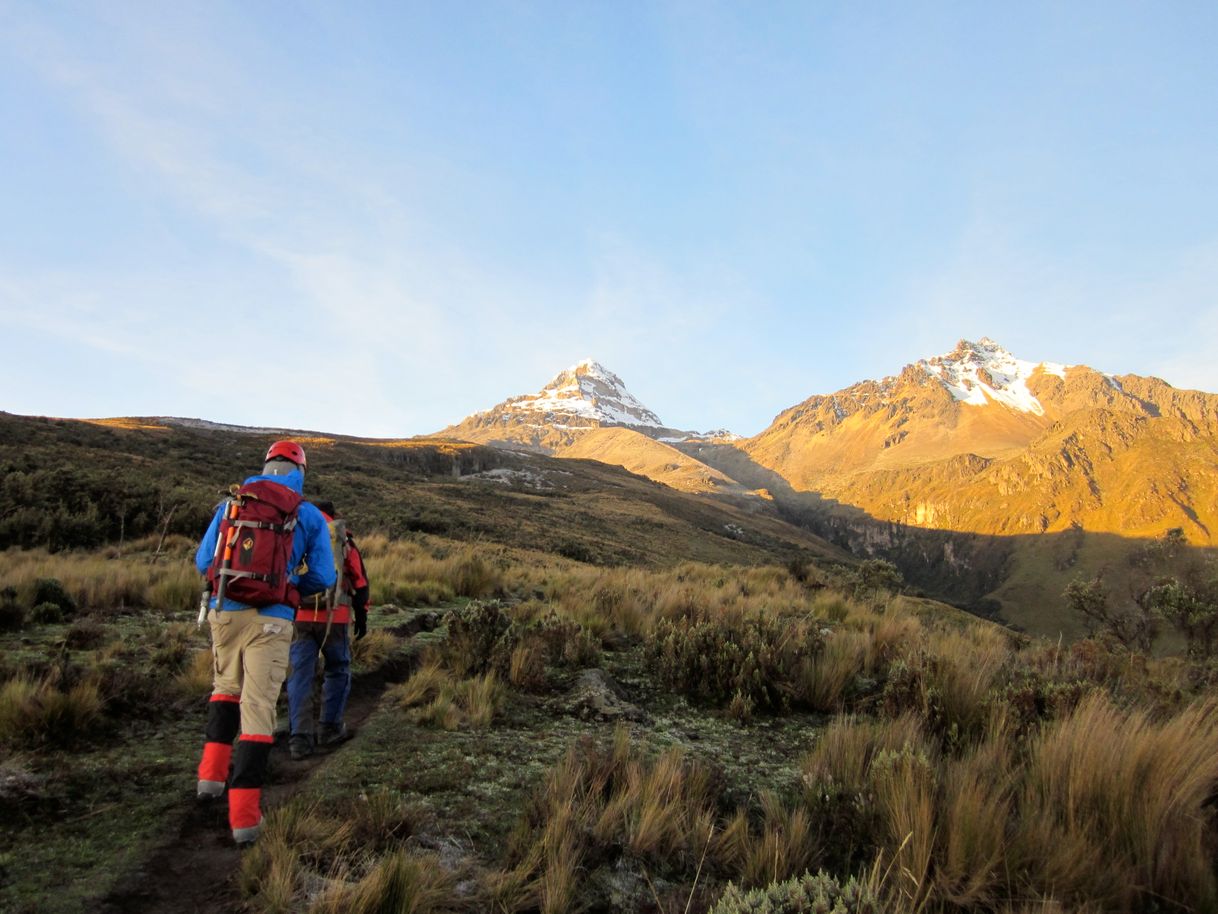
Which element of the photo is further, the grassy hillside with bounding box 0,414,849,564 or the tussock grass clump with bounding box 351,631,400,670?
the grassy hillside with bounding box 0,414,849,564

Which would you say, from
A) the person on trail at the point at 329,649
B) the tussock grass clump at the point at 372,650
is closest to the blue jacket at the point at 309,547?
the person on trail at the point at 329,649

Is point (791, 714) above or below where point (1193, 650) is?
above

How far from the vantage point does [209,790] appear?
3.79m

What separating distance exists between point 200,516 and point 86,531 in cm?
258

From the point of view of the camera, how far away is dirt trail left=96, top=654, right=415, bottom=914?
9.23 feet

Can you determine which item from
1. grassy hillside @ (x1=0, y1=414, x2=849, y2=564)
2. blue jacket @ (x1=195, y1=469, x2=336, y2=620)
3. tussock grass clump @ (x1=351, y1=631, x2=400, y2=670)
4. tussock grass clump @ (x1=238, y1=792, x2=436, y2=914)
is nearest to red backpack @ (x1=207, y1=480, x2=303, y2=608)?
blue jacket @ (x1=195, y1=469, x2=336, y2=620)

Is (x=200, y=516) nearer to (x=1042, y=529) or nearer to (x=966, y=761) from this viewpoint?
(x=966, y=761)

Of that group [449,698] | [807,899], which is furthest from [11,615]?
[807,899]

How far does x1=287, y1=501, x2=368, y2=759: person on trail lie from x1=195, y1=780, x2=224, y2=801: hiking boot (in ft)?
3.15

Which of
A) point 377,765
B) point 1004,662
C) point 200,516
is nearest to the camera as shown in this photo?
point 377,765

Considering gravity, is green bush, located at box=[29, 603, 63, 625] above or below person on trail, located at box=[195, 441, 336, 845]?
below

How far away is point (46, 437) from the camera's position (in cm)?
3031

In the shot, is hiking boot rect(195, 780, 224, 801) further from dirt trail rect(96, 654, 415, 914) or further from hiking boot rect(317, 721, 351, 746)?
hiking boot rect(317, 721, 351, 746)

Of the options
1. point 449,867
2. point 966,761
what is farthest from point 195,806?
point 966,761
